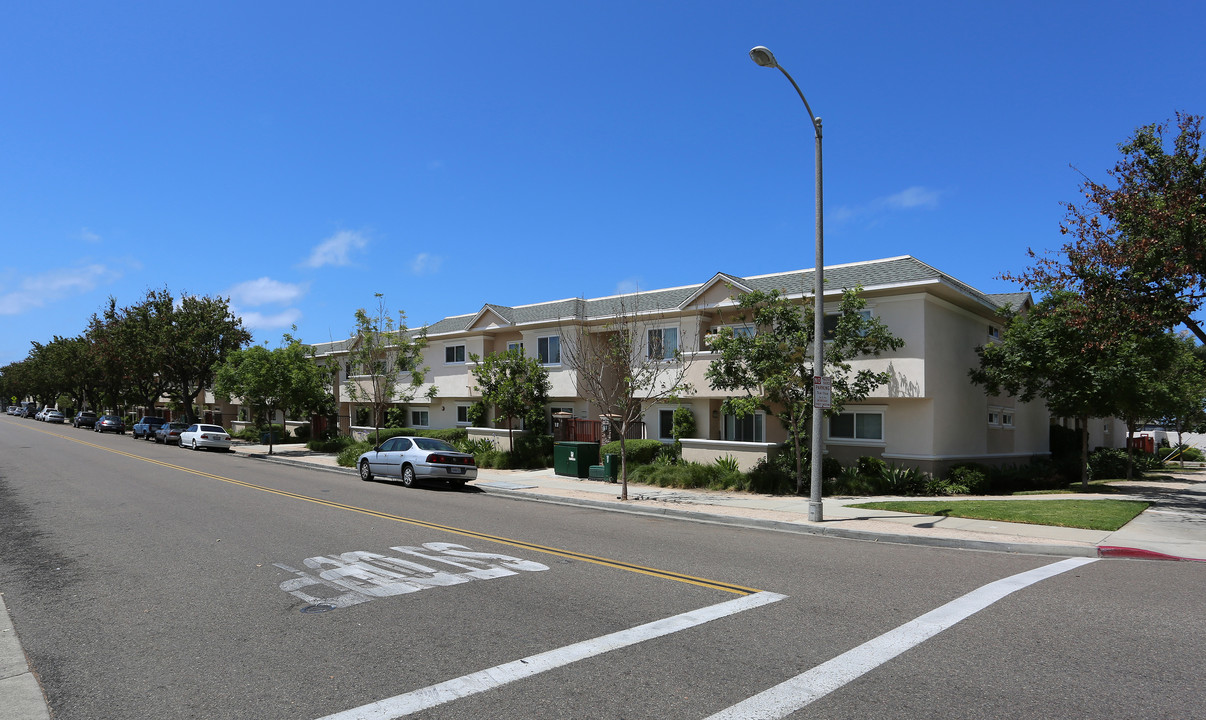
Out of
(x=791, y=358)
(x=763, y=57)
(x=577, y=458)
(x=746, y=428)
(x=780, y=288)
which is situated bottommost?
(x=577, y=458)

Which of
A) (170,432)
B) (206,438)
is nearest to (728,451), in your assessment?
(206,438)

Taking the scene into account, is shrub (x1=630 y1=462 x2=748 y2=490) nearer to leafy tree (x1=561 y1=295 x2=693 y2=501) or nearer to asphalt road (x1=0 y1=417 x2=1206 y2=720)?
leafy tree (x1=561 y1=295 x2=693 y2=501)

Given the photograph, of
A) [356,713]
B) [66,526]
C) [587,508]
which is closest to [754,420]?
[587,508]

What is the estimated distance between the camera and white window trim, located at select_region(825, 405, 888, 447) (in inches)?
861

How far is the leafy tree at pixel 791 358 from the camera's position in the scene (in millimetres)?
19203

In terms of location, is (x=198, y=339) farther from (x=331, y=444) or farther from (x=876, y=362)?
(x=876, y=362)

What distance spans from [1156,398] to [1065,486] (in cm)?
524

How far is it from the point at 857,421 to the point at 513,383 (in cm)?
1244

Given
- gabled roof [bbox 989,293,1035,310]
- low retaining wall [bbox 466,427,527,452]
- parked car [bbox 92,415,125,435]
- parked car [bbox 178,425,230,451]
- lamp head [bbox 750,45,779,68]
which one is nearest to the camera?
lamp head [bbox 750,45,779,68]

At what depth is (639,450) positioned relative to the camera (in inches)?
971

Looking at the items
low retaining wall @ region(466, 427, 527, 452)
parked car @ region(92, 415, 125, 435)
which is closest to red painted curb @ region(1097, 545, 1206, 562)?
low retaining wall @ region(466, 427, 527, 452)

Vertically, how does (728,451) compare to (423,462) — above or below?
above

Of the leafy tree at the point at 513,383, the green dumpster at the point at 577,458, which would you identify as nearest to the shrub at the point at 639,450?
the green dumpster at the point at 577,458

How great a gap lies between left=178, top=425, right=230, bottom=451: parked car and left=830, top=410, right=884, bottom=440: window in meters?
32.3
